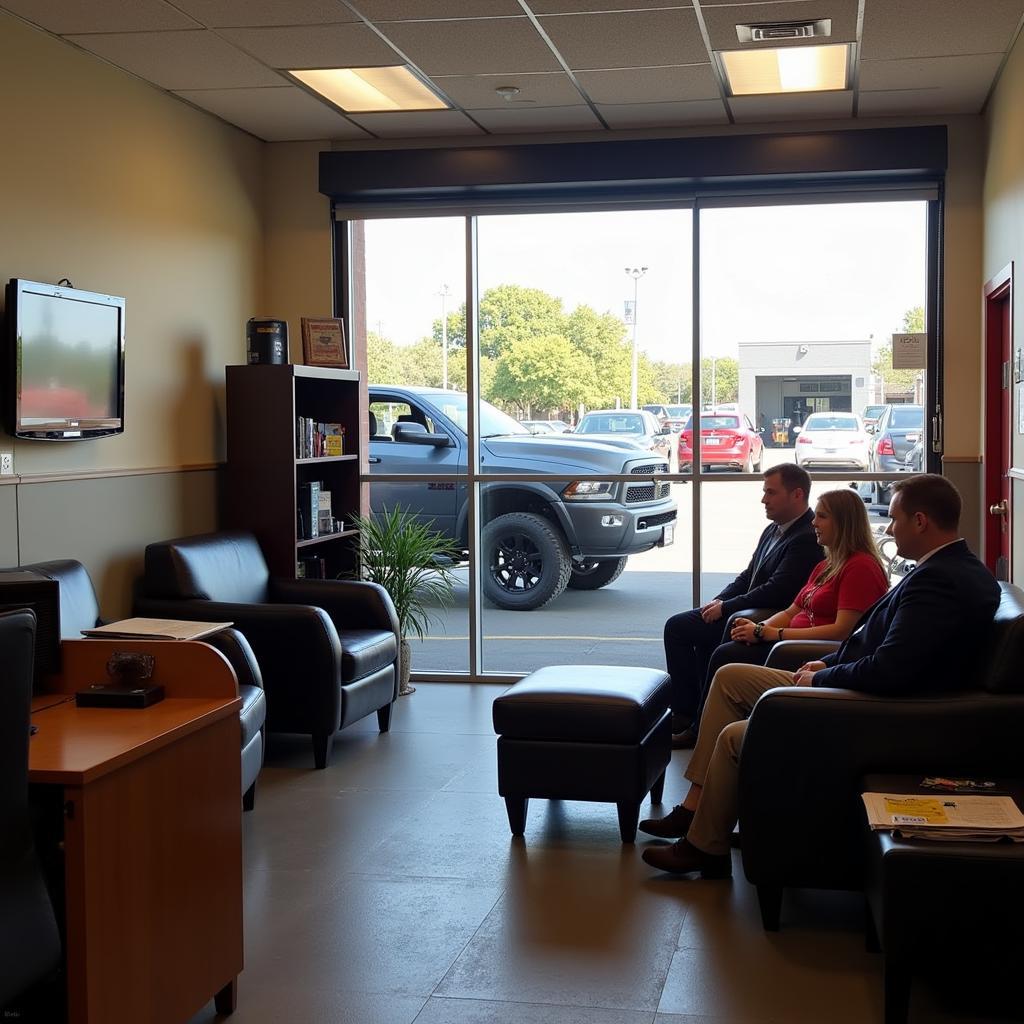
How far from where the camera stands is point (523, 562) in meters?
7.19

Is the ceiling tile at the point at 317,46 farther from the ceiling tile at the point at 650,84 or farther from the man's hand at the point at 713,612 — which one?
the man's hand at the point at 713,612

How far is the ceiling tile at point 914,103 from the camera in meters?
6.11

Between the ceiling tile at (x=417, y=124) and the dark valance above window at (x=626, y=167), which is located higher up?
the ceiling tile at (x=417, y=124)

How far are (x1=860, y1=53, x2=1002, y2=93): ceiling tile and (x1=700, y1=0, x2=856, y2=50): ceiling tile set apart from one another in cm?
52

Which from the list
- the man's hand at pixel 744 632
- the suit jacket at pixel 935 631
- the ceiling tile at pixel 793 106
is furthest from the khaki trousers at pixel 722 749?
the ceiling tile at pixel 793 106

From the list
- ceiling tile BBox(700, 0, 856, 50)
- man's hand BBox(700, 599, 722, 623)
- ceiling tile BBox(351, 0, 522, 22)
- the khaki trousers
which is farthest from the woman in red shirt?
ceiling tile BBox(351, 0, 522, 22)

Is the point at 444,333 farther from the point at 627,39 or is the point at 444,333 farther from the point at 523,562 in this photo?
the point at 627,39

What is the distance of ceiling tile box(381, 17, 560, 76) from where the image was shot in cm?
503

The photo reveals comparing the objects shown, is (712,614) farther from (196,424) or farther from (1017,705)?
(196,424)

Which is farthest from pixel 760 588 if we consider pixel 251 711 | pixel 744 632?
pixel 251 711

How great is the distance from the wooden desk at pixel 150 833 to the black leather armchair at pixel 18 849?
0.63ft

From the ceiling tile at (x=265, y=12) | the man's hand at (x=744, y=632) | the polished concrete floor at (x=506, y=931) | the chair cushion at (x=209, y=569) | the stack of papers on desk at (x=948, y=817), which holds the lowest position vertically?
the polished concrete floor at (x=506, y=931)

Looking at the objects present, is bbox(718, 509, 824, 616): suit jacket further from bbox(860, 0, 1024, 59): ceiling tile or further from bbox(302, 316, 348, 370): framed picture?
bbox(302, 316, 348, 370): framed picture

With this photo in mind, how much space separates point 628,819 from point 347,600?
7.25 feet
